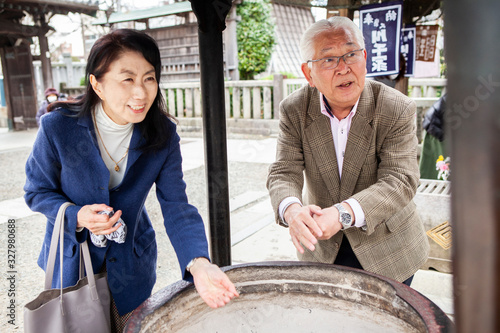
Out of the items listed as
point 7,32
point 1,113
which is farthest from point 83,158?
point 1,113

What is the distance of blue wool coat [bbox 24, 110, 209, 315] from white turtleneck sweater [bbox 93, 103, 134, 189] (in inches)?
1.4

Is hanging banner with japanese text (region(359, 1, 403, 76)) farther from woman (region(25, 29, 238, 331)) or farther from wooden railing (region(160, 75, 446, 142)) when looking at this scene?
wooden railing (region(160, 75, 446, 142))

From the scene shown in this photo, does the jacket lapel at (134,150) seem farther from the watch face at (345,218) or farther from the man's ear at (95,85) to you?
the watch face at (345,218)

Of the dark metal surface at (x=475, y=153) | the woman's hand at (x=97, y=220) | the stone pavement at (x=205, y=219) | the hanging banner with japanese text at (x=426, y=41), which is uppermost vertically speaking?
the hanging banner with japanese text at (x=426, y=41)

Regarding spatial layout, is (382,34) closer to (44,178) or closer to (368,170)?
(368,170)

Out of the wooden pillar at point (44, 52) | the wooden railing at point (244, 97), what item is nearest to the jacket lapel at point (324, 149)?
the wooden railing at point (244, 97)

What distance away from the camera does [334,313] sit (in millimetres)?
1597

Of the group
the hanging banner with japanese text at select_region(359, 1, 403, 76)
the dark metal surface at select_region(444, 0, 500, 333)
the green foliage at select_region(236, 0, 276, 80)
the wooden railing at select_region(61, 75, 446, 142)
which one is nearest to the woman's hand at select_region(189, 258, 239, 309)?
the dark metal surface at select_region(444, 0, 500, 333)

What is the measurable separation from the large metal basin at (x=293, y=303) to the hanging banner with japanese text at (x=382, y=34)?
332 cm

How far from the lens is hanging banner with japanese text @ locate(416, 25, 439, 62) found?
548cm

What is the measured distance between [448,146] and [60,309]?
4.36 ft

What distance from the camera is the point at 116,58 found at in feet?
4.95

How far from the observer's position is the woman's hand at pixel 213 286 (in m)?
1.45

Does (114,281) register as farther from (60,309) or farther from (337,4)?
(337,4)
